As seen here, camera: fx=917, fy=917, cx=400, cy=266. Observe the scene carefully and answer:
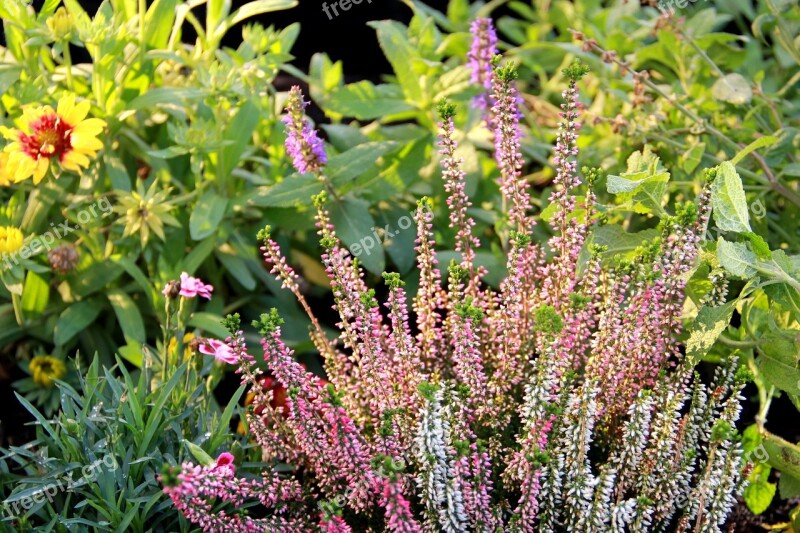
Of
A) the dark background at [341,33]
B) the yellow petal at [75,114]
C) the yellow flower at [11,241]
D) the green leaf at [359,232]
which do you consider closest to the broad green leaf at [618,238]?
the green leaf at [359,232]

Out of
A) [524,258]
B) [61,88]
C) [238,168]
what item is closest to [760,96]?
[524,258]

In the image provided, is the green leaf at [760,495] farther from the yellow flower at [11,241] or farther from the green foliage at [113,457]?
the yellow flower at [11,241]

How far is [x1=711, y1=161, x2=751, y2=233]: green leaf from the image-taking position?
64.5 inches

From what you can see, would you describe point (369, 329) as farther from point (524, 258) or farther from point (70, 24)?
point (70, 24)

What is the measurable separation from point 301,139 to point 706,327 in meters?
0.96

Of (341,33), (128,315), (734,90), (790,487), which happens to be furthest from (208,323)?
(341,33)

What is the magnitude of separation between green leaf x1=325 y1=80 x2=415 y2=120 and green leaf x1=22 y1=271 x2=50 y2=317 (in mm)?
912

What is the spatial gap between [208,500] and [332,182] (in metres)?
1.01

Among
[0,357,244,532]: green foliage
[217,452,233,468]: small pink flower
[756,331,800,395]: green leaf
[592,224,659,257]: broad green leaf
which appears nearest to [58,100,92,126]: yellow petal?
[0,357,244,532]: green foliage

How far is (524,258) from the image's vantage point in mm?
1819

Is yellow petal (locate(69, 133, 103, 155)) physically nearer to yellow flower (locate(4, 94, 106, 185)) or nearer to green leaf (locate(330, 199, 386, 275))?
yellow flower (locate(4, 94, 106, 185))

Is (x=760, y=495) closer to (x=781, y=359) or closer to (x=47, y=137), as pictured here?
(x=781, y=359)

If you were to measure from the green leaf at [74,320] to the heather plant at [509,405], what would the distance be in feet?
2.21

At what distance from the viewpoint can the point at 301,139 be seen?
6.74ft
